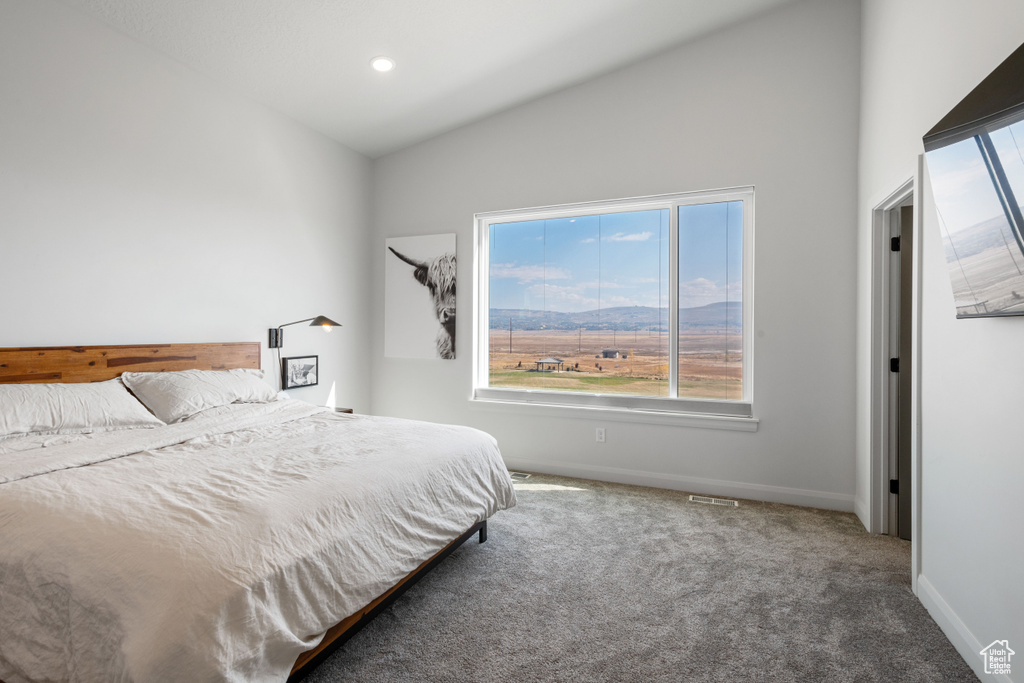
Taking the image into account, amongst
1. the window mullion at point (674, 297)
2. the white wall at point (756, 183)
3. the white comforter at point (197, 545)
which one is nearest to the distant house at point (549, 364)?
the white wall at point (756, 183)

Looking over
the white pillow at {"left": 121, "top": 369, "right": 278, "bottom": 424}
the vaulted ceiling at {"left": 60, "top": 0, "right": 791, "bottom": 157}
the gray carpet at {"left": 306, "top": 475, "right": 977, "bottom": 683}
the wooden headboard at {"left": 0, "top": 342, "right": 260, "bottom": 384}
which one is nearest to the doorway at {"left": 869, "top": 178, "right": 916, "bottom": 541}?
the gray carpet at {"left": 306, "top": 475, "right": 977, "bottom": 683}

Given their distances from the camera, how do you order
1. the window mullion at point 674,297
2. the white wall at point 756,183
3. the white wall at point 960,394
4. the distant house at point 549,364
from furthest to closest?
1. the distant house at point 549,364
2. the window mullion at point 674,297
3. the white wall at point 756,183
4. the white wall at point 960,394

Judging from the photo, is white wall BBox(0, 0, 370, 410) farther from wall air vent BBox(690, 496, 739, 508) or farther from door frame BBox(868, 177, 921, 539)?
door frame BBox(868, 177, 921, 539)

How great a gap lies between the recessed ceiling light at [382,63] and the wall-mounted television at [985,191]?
9.64 feet

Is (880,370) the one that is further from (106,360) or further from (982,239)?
(106,360)

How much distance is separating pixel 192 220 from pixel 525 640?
10.3ft

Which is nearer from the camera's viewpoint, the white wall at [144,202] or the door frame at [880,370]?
the white wall at [144,202]

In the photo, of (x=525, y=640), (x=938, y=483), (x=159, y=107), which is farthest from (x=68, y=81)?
(x=938, y=483)

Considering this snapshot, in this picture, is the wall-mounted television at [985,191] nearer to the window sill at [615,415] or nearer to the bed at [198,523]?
the window sill at [615,415]

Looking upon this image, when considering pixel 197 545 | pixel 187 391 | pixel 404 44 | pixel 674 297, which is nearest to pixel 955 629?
pixel 674 297

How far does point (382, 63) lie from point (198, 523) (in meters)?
2.99

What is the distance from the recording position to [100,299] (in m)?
2.82

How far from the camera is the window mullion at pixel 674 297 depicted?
12.5ft

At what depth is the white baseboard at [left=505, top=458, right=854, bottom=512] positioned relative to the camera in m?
3.34
